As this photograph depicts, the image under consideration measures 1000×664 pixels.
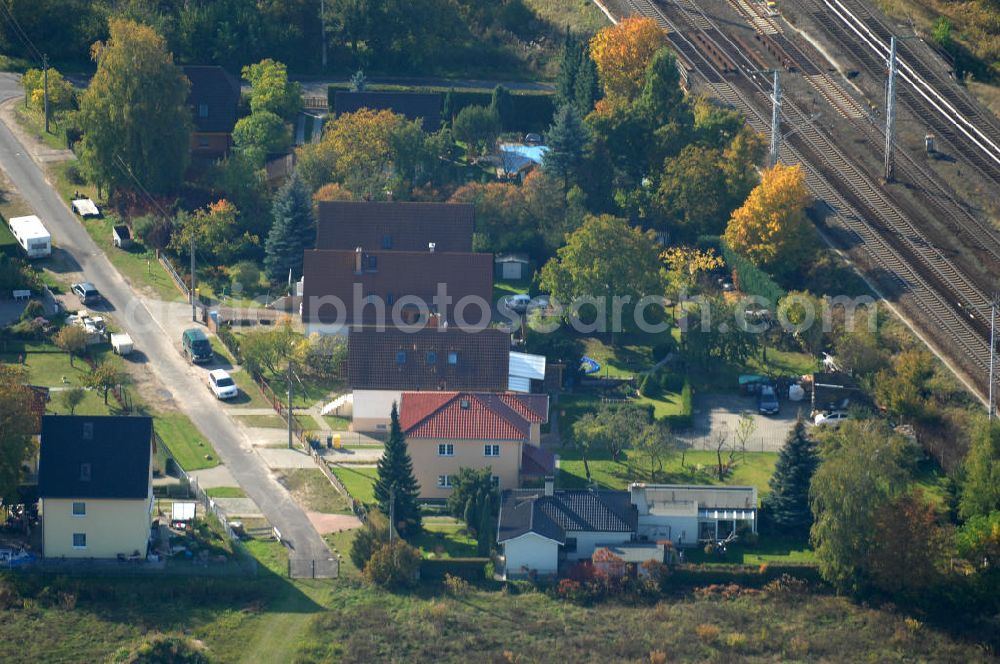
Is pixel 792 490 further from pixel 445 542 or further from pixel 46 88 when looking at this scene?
pixel 46 88

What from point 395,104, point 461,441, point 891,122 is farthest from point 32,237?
point 891,122

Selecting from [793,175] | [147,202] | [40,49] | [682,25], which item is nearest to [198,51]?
[40,49]

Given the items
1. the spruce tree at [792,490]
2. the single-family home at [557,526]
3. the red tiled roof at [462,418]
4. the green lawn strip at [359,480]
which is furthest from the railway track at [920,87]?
the green lawn strip at [359,480]

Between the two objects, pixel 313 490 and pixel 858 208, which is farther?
pixel 858 208

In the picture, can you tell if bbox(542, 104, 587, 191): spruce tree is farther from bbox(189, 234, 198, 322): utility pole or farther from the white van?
the white van

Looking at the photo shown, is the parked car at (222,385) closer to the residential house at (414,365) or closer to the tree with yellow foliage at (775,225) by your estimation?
the residential house at (414,365)

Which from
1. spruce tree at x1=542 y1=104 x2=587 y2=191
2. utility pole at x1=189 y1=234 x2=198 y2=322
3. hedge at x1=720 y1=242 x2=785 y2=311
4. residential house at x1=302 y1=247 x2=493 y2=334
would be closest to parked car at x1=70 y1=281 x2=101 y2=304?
utility pole at x1=189 y1=234 x2=198 y2=322

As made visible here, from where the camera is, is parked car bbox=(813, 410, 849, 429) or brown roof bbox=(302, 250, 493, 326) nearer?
parked car bbox=(813, 410, 849, 429)
